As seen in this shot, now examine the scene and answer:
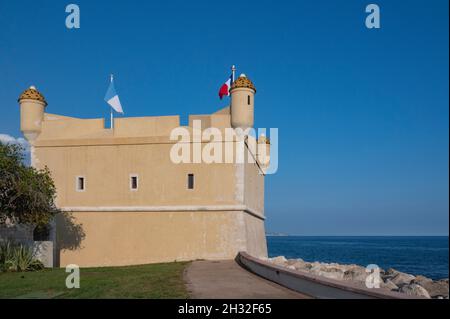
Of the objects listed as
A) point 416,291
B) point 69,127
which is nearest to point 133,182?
point 69,127

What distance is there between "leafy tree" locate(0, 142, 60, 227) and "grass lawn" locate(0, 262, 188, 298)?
116 inches

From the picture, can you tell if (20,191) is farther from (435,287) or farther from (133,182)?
(435,287)

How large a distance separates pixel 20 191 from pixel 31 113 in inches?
261

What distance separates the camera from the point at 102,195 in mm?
20266

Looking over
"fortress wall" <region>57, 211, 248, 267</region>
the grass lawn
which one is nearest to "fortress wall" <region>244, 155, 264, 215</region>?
"fortress wall" <region>57, 211, 248, 267</region>

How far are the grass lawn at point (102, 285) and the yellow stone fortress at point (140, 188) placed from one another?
5.03m

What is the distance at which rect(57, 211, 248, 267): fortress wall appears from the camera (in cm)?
1875

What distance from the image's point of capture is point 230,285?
10.6 metres

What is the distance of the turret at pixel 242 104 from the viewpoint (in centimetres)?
1908

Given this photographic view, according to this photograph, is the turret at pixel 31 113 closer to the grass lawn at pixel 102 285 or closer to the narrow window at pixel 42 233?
the narrow window at pixel 42 233

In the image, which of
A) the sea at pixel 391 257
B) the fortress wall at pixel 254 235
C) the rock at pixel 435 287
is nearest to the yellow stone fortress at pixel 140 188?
the fortress wall at pixel 254 235
